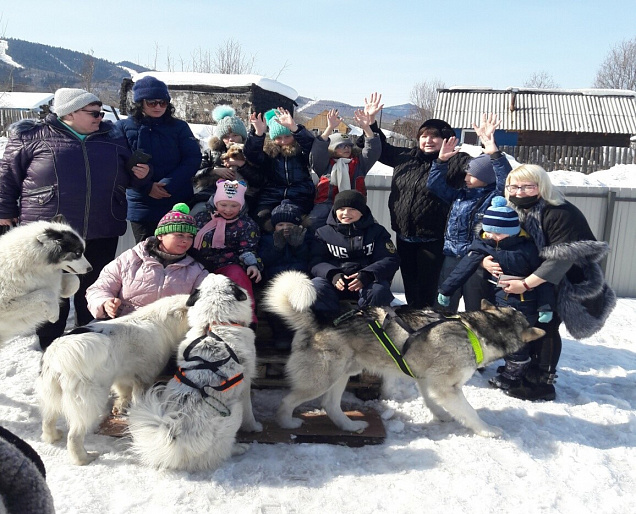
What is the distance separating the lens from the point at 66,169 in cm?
369

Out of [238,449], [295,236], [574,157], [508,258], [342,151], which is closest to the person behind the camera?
[238,449]

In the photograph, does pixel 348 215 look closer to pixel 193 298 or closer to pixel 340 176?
pixel 340 176

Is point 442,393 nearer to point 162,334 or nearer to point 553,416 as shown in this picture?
point 553,416

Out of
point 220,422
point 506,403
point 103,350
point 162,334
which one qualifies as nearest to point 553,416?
point 506,403

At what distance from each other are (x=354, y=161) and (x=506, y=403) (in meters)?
2.58

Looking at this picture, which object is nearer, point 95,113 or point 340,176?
point 95,113

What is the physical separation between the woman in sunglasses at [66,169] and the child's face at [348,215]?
187 cm

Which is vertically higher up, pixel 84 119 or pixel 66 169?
pixel 84 119

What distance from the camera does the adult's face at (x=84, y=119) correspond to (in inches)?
148

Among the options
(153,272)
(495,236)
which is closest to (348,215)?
(495,236)

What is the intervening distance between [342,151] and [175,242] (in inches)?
77.0

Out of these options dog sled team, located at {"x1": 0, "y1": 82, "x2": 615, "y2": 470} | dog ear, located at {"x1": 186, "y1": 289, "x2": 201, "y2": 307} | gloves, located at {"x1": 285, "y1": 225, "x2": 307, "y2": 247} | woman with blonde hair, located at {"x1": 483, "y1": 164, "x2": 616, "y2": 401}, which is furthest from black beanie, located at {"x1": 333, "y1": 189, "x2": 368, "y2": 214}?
dog ear, located at {"x1": 186, "y1": 289, "x2": 201, "y2": 307}

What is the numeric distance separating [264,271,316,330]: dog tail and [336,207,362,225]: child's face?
74 centimetres

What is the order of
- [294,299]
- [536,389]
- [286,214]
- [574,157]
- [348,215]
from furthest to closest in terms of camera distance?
[574,157] < [286,214] < [536,389] < [348,215] < [294,299]
